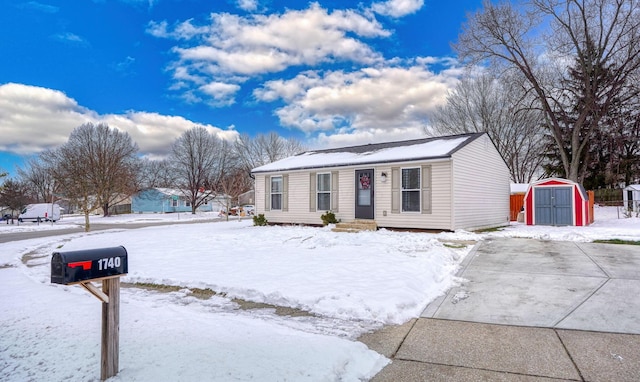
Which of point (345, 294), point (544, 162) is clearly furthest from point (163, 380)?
point (544, 162)

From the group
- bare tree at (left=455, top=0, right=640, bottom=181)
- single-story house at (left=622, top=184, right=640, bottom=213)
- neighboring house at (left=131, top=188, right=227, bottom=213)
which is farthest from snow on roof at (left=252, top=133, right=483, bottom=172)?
neighboring house at (left=131, top=188, right=227, bottom=213)

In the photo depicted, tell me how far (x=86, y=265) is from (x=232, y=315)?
7.00 feet

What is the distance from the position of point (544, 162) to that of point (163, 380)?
36.5 meters

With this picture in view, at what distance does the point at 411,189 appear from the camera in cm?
1295

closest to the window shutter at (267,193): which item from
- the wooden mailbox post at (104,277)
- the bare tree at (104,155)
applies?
the wooden mailbox post at (104,277)

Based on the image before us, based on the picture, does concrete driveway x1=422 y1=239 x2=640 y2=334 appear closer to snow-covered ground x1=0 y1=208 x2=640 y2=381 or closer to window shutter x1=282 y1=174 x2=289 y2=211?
snow-covered ground x1=0 y1=208 x2=640 y2=381

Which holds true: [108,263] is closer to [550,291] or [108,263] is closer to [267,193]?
[550,291]

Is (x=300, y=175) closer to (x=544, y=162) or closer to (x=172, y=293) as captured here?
(x=172, y=293)

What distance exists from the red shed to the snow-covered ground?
29.4ft

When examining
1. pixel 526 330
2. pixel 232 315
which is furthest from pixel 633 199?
pixel 232 315

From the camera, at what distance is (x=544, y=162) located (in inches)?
1261

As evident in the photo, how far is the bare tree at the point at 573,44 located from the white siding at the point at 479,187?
796 cm

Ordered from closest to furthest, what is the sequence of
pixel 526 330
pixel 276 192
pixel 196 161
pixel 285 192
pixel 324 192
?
pixel 526 330
pixel 324 192
pixel 285 192
pixel 276 192
pixel 196 161

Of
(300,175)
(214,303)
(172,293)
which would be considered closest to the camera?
(214,303)
